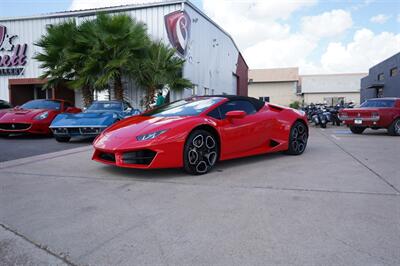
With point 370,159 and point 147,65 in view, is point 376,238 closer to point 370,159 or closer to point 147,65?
point 370,159

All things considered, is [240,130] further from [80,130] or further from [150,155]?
[80,130]

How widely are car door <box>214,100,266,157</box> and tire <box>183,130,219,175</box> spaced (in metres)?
0.20

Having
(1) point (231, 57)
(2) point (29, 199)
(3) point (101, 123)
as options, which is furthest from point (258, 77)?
(2) point (29, 199)

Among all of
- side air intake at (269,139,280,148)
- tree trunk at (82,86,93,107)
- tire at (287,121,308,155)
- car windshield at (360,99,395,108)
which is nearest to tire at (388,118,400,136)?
car windshield at (360,99,395,108)

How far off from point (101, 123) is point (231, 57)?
2140 cm

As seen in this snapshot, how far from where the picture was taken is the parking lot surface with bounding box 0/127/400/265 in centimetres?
233

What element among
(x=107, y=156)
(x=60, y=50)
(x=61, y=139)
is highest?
(x=60, y=50)

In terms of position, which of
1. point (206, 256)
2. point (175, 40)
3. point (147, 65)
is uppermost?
point (175, 40)

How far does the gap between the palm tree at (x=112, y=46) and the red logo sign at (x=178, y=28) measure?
224 cm

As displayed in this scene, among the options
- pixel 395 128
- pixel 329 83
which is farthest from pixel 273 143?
pixel 329 83

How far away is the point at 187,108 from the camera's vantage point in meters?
5.29

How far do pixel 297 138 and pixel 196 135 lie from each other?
2.65 metres

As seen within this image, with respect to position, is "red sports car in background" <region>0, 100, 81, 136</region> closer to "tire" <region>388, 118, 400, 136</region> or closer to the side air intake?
the side air intake

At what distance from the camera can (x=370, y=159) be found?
5.97m
